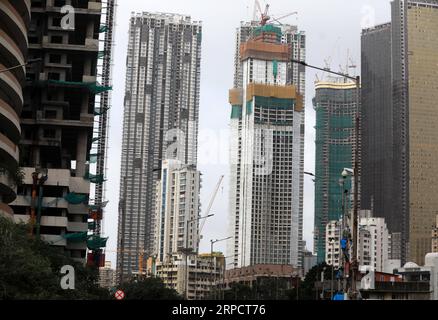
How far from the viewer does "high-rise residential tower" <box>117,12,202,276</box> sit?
186 meters

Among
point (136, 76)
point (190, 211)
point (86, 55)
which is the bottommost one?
point (190, 211)

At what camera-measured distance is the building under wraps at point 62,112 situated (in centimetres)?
9338

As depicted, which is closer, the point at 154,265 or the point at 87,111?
the point at 87,111

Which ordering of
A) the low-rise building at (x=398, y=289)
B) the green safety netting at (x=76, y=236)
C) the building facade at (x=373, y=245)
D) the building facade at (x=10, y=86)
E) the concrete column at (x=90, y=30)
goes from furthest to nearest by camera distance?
the building facade at (x=373, y=245) → the concrete column at (x=90, y=30) → the green safety netting at (x=76, y=236) → the low-rise building at (x=398, y=289) → the building facade at (x=10, y=86)

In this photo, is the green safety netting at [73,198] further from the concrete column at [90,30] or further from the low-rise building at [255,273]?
the low-rise building at [255,273]

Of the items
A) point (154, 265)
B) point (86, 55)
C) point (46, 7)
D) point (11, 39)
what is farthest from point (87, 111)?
point (154, 265)

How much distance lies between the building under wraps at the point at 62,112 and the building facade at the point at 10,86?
22774mm

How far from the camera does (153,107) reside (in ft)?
618

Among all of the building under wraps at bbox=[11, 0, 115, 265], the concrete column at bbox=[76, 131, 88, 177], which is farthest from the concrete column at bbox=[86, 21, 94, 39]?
the concrete column at bbox=[76, 131, 88, 177]

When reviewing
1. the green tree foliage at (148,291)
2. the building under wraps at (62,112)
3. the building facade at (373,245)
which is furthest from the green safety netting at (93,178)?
the building facade at (373,245)

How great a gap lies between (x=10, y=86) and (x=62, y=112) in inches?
1262

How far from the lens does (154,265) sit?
6668 inches
